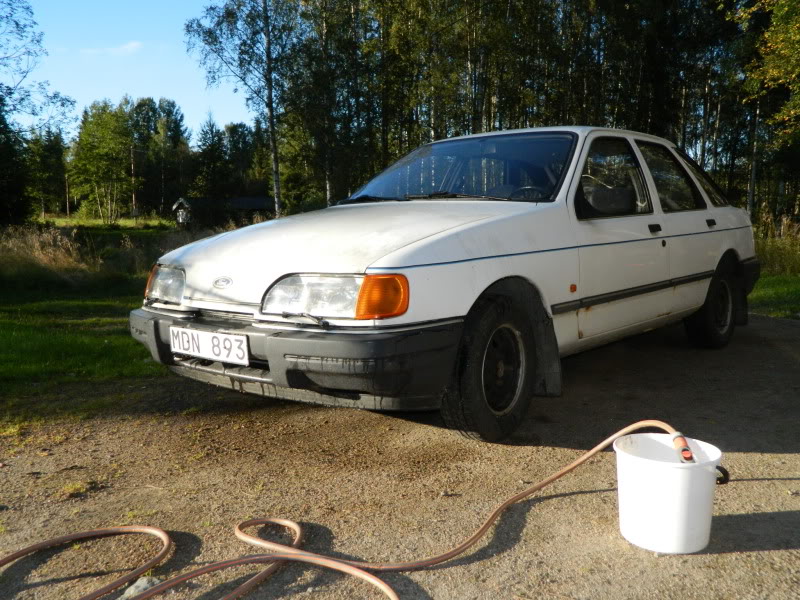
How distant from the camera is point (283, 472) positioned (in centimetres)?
322

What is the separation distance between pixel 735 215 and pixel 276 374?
14.4 feet

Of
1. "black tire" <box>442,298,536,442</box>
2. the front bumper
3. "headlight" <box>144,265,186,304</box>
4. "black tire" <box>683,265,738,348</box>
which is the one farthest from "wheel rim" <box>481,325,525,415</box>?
"black tire" <box>683,265,738,348</box>

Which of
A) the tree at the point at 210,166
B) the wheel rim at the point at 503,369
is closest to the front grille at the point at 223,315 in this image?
the wheel rim at the point at 503,369

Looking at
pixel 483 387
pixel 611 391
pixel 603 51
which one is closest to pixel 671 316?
pixel 611 391

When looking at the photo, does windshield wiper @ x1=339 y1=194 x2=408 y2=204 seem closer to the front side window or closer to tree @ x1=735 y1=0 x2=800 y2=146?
the front side window

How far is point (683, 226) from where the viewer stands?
493 cm

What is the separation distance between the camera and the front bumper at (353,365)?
2.84 m

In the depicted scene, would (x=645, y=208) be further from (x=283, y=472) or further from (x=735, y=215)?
(x=283, y=472)

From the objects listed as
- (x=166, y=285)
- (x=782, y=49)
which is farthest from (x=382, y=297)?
(x=782, y=49)

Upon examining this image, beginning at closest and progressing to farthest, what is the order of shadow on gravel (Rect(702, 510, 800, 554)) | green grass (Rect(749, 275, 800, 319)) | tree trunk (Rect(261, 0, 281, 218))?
shadow on gravel (Rect(702, 510, 800, 554)) → green grass (Rect(749, 275, 800, 319)) → tree trunk (Rect(261, 0, 281, 218))

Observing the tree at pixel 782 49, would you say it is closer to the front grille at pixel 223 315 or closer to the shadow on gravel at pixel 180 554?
the front grille at pixel 223 315

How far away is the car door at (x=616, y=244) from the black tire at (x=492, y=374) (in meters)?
0.59

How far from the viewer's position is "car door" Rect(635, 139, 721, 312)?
482 centimetres

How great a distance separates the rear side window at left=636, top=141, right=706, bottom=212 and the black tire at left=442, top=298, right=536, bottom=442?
195 centimetres
